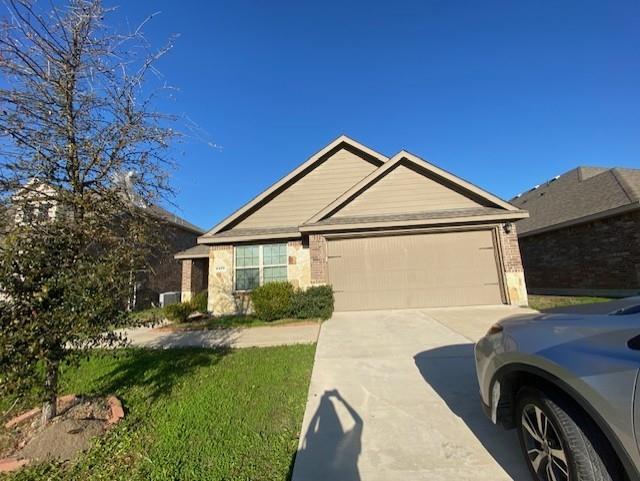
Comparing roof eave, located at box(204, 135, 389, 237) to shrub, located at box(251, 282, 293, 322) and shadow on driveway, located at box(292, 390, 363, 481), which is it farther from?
shadow on driveway, located at box(292, 390, 363, 481)

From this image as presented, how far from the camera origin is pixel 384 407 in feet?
11.1

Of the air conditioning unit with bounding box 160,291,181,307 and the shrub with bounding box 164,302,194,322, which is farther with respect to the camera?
the air conditioning unit with bounding box 160,291,181,307

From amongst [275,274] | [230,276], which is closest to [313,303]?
[275,274]

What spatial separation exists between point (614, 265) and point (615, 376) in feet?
46.5

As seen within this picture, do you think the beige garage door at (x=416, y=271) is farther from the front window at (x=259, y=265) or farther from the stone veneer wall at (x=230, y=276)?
the front window at (x=259, y=265)

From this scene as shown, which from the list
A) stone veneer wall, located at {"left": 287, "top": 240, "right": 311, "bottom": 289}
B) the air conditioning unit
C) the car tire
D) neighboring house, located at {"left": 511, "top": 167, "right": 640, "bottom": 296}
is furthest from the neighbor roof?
the air conditioning unit

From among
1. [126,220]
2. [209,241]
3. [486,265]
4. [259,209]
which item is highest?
[259,209]

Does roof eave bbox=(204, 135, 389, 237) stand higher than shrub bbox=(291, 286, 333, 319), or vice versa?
roof eave bbox=(204, 135, 389, 237)

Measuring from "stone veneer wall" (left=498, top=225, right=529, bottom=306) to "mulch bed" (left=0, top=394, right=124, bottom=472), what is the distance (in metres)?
10.1

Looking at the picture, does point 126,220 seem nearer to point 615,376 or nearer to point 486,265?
point 615,376

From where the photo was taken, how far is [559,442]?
6.31 ft

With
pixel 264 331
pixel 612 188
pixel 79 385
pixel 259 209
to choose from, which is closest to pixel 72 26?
pixel 79 385

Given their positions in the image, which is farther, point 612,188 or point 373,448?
point 612,188

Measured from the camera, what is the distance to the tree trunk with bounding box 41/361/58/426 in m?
3.08
